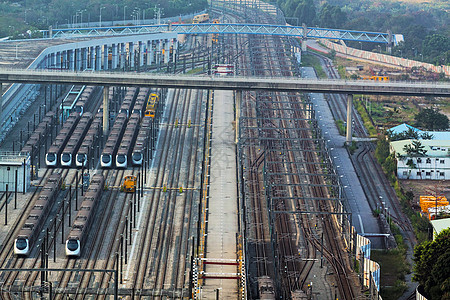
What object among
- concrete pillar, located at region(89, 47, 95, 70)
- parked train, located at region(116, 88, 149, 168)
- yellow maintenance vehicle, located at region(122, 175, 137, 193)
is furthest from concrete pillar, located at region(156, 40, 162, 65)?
yellow maintenance vehicle, located at region(122, 175, 137, 193)

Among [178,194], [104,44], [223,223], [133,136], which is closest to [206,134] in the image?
[133,136]

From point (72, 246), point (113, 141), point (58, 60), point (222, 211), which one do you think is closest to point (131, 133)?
point (113, 141)

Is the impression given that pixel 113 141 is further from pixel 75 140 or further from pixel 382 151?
pixel 382 151

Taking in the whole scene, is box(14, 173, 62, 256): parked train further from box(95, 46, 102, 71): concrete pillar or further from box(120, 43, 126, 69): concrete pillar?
box(120, 43, 126, 69): concrete pillar

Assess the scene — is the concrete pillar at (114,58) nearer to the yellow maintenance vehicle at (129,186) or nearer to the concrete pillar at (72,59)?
the concrete pillar at (72,59)

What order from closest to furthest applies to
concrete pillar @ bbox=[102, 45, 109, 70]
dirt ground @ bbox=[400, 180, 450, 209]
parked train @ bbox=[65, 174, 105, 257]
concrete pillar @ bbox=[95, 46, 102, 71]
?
1. parked train @ bbox=[65, 174, 105, 257]
2. dirt ground @ bbox=[400, 180, 450, 209]
3. concrete pillar @ bbox=[95, 46, 102, 71]
4. concrete pillar @ bbox=[102, 45, 109, 70]
